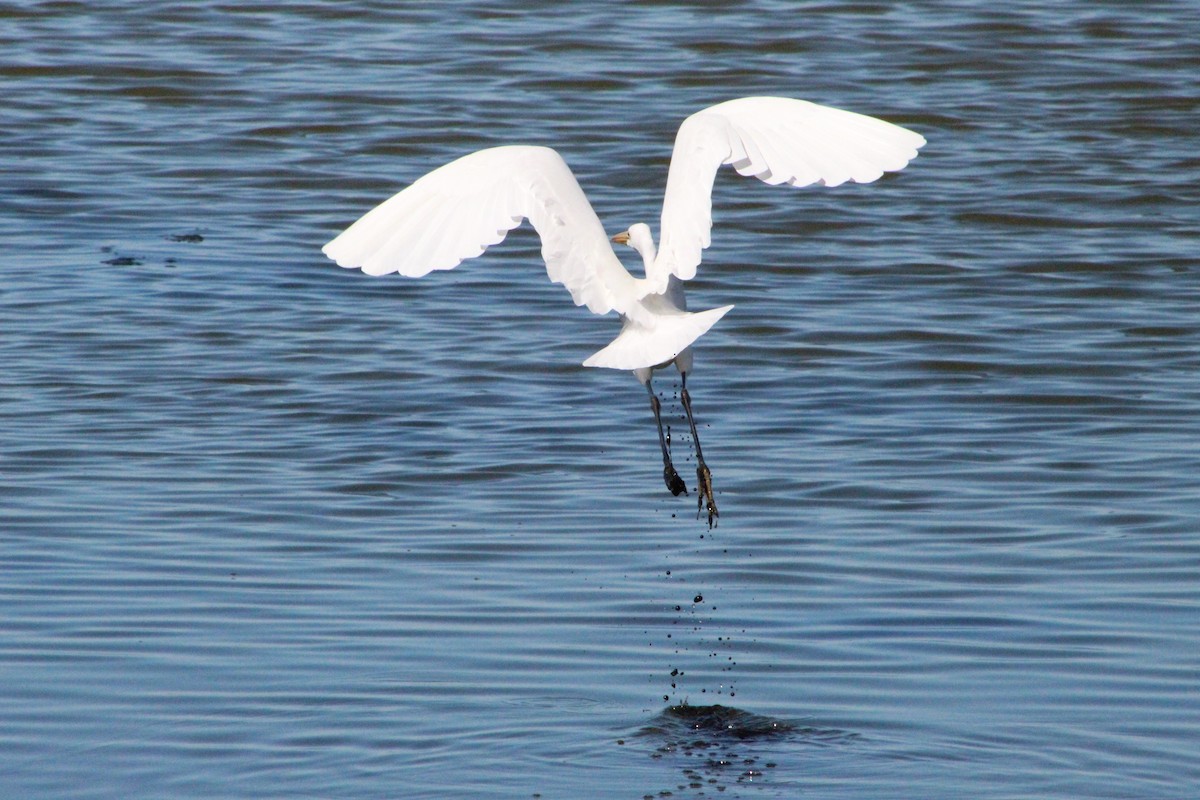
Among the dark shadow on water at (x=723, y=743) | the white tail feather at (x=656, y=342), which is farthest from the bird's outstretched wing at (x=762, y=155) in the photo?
the dark shadow on water at (x=723, y=743)

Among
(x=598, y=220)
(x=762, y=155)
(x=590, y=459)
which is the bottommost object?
(x=590, y=459)

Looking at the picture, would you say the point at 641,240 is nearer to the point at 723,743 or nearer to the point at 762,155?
the point at 762,155

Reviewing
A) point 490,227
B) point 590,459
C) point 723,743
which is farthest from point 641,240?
point 590,459

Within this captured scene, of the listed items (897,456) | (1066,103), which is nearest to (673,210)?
(897,456)

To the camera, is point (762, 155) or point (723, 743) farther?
point (762, 155)

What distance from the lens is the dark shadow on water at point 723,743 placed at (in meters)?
6.50

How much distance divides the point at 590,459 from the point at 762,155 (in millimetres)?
3054

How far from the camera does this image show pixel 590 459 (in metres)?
9.68

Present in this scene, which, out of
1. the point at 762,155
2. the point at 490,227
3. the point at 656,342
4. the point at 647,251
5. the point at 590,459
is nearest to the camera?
the point at 656,342

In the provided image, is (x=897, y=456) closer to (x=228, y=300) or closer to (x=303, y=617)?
(x=303, y=617)

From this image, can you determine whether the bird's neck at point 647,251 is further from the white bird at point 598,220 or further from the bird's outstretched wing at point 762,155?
the bird's outstretched wing at point 762,155

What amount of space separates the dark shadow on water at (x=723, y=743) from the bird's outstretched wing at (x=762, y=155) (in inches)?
55.4

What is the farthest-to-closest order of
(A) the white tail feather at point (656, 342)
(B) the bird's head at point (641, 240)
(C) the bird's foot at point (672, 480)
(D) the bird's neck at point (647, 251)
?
1. (C) the bird's foot at point (672, 480)
2. (B) the bird's head at point (641, 240)
3. (D) the bird's neck at point (647, 251)
4. (A) the white tail feather at point (656, 342)

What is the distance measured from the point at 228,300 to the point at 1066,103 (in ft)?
28.5
